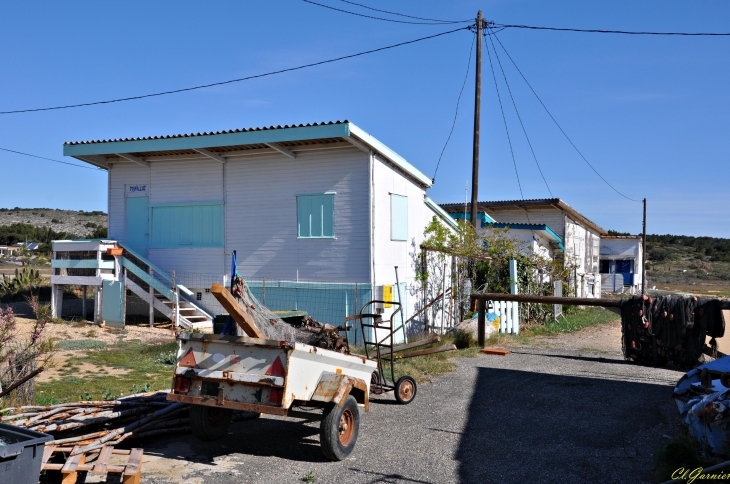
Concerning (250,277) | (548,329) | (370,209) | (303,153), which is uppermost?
(303,153)

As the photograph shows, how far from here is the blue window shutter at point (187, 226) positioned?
61.5 feet

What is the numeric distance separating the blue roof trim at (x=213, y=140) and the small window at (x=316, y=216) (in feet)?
5.73

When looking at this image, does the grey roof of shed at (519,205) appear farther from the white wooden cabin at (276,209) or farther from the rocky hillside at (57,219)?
the rocky hillside at (57,219)

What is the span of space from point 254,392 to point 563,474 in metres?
3.28

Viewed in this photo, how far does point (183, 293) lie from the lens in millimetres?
19188

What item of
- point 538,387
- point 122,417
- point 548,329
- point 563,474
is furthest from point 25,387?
point 548,329

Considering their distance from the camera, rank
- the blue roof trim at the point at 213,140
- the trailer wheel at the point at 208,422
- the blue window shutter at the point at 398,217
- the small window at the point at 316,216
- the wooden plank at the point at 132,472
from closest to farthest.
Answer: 1. the wooden plank at the point at 132,472
2. the trailer wheel at the point at 208,422
3. the blue roof trim at the point at 213,140
4. the small window at the point at 316,216
5. the blue window shutter at the point at 398,217

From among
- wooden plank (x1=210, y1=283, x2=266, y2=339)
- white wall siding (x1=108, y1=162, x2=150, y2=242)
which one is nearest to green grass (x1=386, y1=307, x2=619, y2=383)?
wooden plank (x1=210, y1=283, x2=266, y2=339)

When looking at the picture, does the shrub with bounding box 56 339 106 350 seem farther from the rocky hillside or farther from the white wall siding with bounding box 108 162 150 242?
the rocky hillside

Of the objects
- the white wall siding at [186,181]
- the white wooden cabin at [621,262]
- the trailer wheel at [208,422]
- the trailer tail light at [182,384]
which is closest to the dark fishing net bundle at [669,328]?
the trailer wheel at [208,422]

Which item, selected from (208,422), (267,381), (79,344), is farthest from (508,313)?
(267,381)

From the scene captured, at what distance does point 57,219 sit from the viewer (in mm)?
90438

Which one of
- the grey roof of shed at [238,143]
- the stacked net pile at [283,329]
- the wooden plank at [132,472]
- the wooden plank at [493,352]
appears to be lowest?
the wooden plank at [493,352]

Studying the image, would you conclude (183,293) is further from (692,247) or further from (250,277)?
(692,247)
